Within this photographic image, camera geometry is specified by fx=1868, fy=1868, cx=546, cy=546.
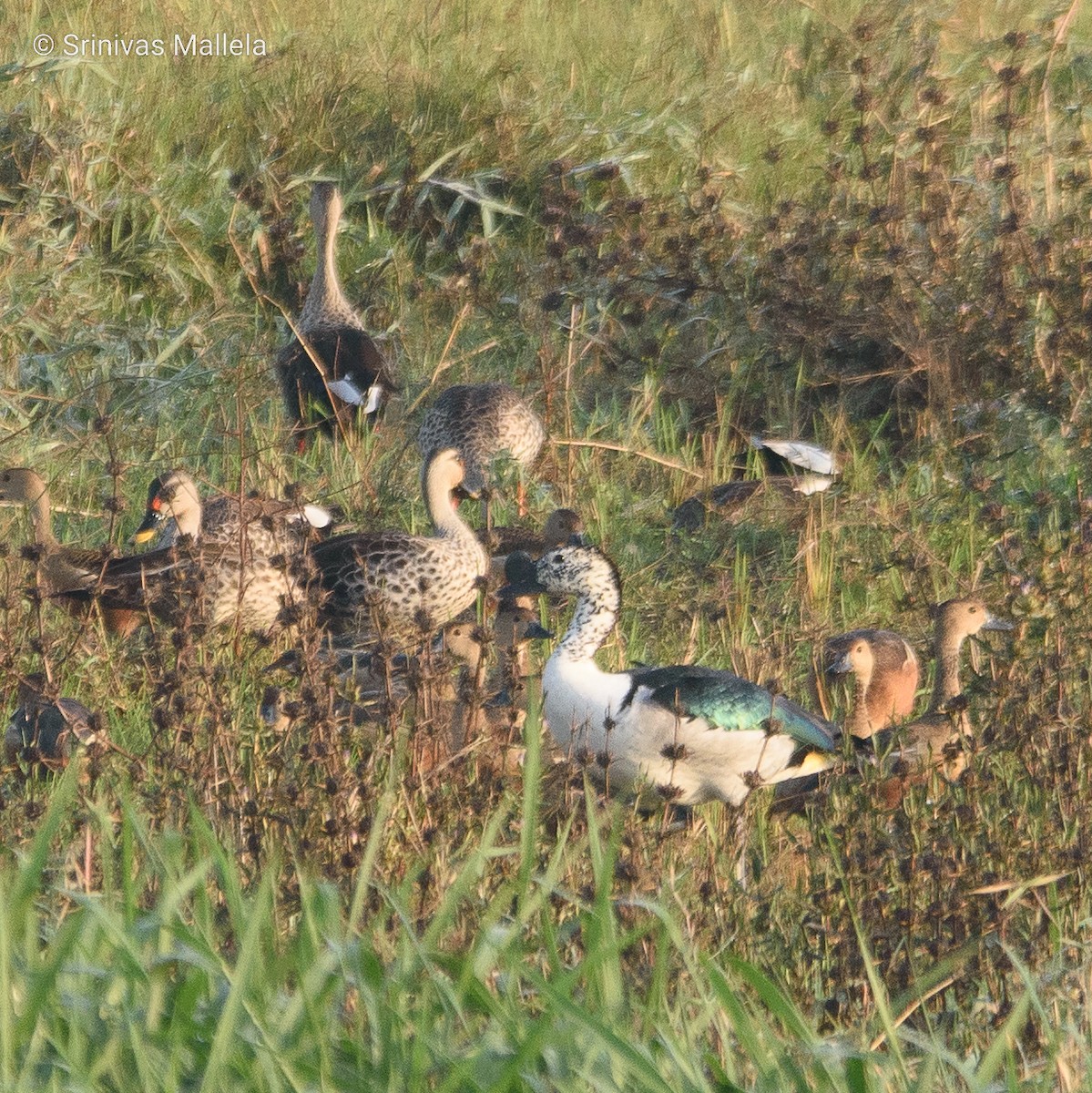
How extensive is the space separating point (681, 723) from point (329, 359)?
4.08 metres

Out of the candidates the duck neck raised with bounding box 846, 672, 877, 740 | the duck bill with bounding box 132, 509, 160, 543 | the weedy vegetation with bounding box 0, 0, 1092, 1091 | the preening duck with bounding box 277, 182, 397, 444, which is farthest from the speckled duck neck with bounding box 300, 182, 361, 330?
the duck neck raised with bounding box 846, 672, 877, 740

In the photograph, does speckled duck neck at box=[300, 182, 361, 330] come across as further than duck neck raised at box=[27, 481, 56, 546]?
Yes

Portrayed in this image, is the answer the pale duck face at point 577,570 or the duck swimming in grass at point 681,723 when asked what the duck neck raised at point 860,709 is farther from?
the pale duck face at point 577,570

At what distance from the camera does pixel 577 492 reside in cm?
709

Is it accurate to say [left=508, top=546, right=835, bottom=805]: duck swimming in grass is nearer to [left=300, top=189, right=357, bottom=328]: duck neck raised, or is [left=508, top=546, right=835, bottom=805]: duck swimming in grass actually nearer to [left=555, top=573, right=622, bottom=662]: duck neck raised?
[left=555, top=573, right=622, bottom=662]: duck neck raised

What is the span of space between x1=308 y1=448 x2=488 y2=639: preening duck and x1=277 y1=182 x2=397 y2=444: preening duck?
127cm

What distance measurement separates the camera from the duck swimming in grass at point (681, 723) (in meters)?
4.52

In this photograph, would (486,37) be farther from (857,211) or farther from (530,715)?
(530,715)

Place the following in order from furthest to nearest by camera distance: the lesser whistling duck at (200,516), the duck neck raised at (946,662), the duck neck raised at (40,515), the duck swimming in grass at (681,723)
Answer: the duck neck raised at (40,515)
the lesser whistling duck at (200,516)
the duck neck raised at (946,662)
the duck swimming in grass at (681,723)

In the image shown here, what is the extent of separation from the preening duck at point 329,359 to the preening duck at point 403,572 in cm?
127

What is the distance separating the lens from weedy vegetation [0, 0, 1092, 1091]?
264 cm

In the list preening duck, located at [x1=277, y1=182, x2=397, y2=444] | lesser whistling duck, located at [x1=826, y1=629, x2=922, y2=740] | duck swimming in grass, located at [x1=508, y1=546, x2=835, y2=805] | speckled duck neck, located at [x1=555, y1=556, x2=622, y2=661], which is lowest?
preening duck, located at [x1=277, y1=182, x2=397, y2=444]
